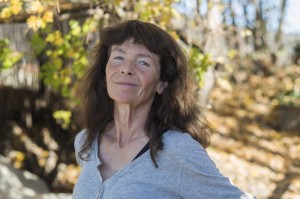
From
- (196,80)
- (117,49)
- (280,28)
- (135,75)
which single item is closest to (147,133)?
(135,75)

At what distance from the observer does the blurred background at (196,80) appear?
14.4ft

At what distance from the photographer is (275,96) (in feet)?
39.0

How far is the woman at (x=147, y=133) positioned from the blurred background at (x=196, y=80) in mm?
1116

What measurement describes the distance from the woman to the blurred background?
112cm

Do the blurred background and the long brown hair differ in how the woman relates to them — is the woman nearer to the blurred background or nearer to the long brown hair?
the long brown hair

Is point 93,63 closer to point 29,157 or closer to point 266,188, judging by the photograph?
point 266,188

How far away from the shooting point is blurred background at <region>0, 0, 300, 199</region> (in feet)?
14.4

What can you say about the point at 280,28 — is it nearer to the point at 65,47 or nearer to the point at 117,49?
the point at 65,47

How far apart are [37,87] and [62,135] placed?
3.96ft

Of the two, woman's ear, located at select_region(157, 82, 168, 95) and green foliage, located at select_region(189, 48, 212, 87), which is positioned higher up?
woman's ear, located at select_region(157, 82, 168, 95)

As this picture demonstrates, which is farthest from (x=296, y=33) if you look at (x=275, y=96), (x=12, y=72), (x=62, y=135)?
(x=12, y=72)

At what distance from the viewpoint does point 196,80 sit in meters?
4.18

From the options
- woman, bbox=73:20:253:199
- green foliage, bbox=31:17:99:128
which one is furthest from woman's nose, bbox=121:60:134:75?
green foliage, bbox=31:17:99:128

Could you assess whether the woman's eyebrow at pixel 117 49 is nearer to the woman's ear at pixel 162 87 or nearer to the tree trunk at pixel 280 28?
the woman's ear at pixel 162 87
